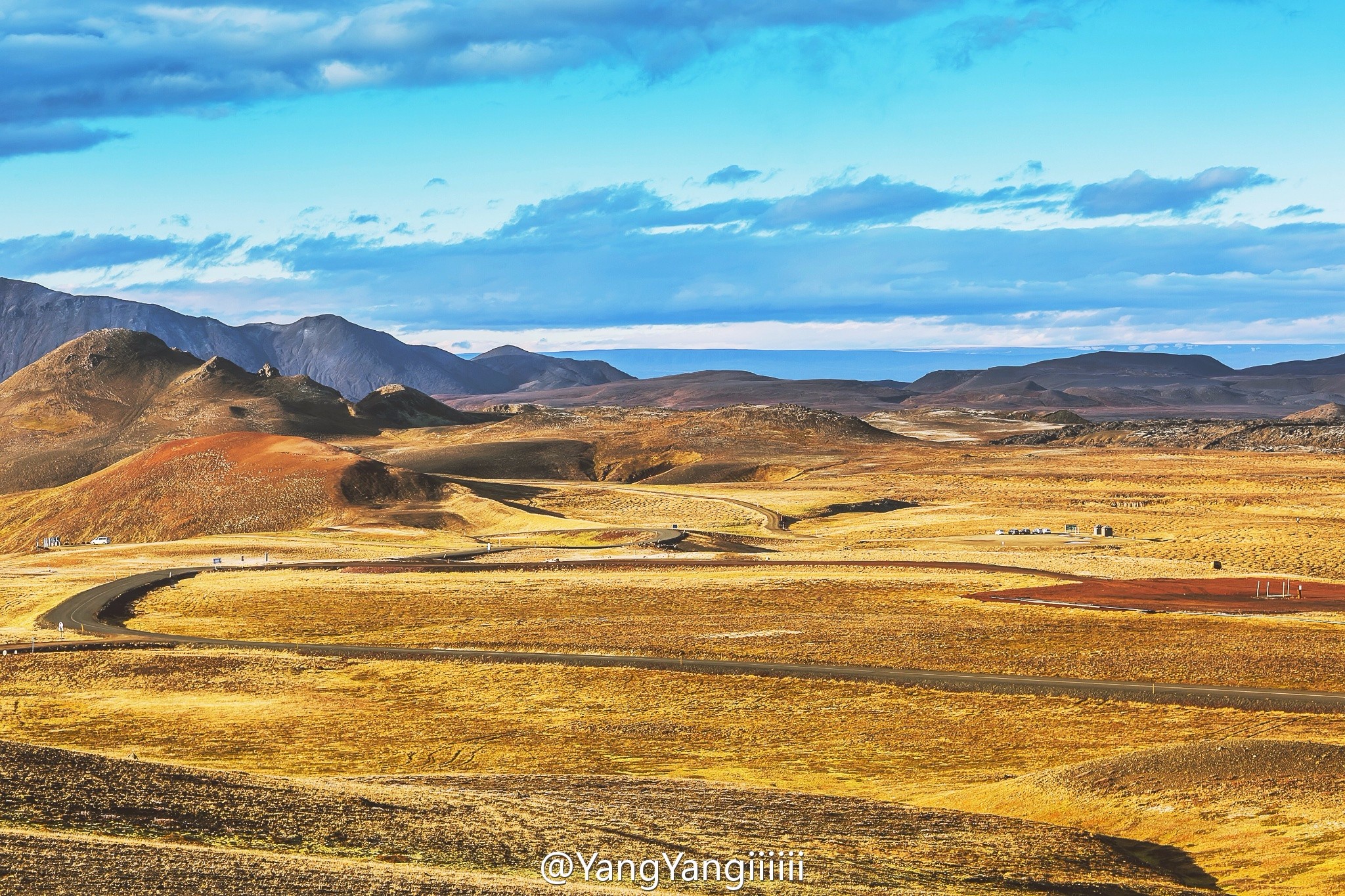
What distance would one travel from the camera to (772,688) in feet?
156

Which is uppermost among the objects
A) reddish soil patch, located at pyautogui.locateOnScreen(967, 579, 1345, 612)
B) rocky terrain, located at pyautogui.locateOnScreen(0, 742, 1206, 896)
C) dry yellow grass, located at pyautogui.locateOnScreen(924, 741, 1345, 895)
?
rocky terrain, located at pyautogui.locateOnScreen(0, 742, 1206, 896)

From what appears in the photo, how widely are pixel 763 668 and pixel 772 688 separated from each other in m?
3.57

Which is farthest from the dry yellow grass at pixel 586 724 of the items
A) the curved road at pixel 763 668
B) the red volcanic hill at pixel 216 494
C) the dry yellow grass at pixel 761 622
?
the red volcanic hill at pixel 216 494

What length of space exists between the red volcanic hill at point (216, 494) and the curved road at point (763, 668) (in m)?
64.1

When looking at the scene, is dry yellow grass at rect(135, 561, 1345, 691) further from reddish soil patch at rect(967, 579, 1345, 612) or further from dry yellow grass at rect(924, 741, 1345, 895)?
dry yellow grass at rect(924, 741, 1345, 895)

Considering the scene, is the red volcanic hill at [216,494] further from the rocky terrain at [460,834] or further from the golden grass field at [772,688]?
the rocky terrain at [460,834]

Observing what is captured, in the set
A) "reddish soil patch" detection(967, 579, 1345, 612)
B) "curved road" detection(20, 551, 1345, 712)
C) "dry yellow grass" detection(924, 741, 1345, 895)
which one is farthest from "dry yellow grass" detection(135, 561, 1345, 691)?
"dry yellow grass" detection(924, 741, 1345, 895)

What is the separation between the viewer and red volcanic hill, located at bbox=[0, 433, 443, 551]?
137500 millimetres

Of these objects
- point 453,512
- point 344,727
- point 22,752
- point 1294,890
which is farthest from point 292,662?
point 453,512

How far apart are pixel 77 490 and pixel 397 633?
371 ft

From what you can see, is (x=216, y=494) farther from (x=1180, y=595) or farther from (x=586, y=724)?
(x=586, y=724)

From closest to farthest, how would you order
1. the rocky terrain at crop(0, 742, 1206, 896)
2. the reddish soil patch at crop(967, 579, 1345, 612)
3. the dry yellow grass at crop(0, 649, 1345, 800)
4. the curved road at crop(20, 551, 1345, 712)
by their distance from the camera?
the rocky terrain at crop(0, 742, 1206, 896), the dry yellow grass at crop(0, 649, 1345, 800), the curved road at crop(20, 551, 1345, 712), the reddish soil patch at crop(967, 579, 1345, 612)

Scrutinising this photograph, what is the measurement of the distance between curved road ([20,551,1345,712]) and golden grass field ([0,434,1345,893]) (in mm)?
1351

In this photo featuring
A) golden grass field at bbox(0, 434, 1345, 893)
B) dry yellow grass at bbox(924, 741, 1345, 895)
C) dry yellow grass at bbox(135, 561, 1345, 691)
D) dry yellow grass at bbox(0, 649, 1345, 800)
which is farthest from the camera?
dry yellow grass at bbox(135, 561, 1345, 691)
